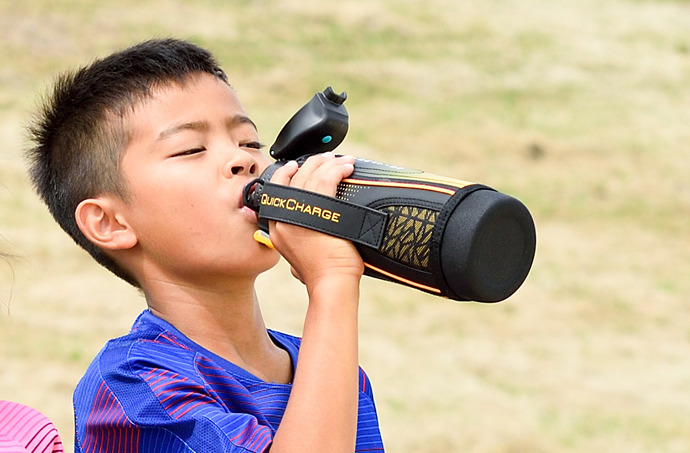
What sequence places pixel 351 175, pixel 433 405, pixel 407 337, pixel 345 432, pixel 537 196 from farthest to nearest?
pixel 537 196
pixel 407 337
pixel 433 405
pixel 351 175
pixel 345 432

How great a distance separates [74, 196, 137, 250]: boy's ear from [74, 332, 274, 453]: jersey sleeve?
21 cm

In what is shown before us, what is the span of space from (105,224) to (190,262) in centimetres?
22

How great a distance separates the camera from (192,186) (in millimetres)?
1879

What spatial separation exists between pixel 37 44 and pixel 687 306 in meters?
8.65

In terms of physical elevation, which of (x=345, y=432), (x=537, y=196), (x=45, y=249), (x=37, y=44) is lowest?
(x=345, y=432)

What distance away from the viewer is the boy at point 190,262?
1683 millimetres

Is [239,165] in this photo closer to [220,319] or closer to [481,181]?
[220,319]

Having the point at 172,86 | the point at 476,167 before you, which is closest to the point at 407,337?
the point at 476,167

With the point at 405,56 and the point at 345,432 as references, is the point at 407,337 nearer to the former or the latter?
the point at 345,432

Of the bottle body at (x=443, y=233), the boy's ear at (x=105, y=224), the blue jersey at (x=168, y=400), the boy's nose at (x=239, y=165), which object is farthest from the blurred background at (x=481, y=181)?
the bottle body at (x=443, y=233)

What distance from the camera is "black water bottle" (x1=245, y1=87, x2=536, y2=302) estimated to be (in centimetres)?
160

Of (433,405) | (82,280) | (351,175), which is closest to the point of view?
(351,175)

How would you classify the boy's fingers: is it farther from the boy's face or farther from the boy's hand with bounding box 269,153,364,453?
the boy's face

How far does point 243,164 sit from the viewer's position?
190cm
